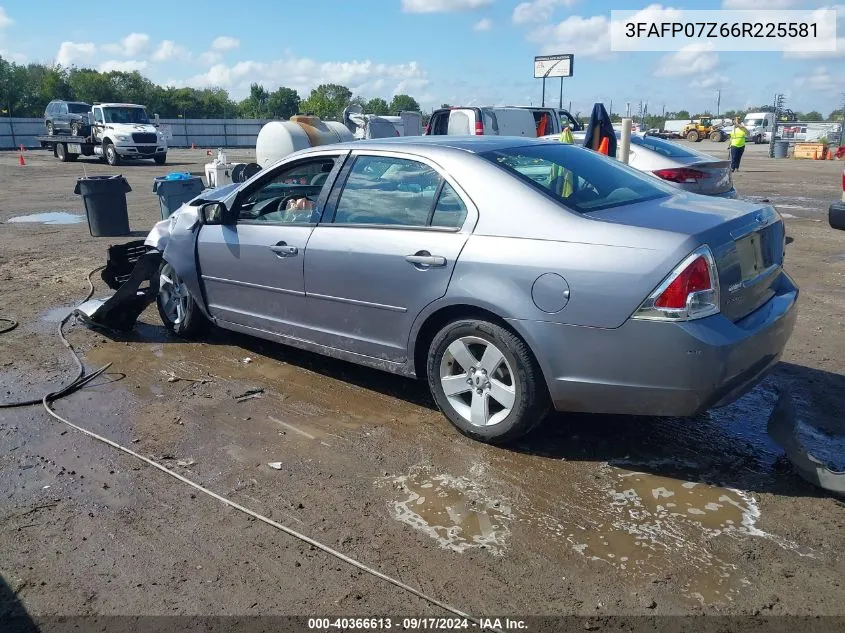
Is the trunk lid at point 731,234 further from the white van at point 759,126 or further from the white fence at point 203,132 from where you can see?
the white van at point 759,126

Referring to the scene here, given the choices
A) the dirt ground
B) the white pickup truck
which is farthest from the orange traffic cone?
the white pickup truck

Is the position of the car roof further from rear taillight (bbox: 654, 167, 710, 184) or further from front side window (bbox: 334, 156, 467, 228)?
rear taillight (bbox: 654, 167, 710, 184)

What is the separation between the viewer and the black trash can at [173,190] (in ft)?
34.4

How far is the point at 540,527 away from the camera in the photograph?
3166 millimetres

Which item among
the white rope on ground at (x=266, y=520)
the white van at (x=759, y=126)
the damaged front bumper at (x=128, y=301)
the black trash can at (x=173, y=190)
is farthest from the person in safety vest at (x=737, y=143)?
the white van at (x=759, y=126)

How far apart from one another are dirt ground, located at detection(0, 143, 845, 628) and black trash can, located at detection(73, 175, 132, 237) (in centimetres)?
623

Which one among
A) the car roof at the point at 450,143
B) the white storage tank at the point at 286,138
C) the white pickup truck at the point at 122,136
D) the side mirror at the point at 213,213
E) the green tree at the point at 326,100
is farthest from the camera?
the green tree at the point at 326,100

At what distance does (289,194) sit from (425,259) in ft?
6.30

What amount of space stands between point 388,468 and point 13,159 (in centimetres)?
3616

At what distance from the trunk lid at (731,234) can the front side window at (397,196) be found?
0.85 m

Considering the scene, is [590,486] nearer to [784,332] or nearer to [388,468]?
[388,468]

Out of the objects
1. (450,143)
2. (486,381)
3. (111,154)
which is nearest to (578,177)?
(450,143)

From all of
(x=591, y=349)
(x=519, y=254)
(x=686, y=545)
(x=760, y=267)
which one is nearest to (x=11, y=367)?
(x=519, y=254)

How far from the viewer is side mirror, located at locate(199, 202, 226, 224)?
17.0 feet
